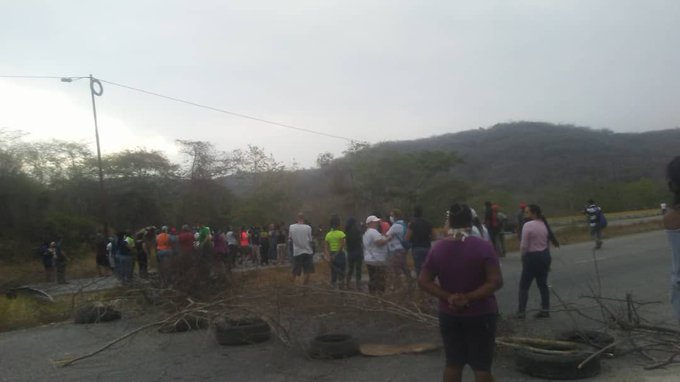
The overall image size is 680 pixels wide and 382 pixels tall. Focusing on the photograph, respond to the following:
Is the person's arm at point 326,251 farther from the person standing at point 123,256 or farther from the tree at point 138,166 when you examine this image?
the tree at point 138,166

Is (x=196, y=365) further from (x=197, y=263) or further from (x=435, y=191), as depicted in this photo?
(x=435, y=191)

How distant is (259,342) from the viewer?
8.51 m

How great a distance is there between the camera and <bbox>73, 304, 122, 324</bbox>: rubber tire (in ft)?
37.8

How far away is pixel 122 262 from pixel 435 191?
42397 millimetres

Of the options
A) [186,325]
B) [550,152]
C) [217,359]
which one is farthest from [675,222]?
[550,152]

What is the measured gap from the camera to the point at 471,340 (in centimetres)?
464

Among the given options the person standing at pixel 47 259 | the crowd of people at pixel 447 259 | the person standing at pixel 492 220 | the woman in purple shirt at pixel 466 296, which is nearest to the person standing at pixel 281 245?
the crowd of people at pixel 447 259

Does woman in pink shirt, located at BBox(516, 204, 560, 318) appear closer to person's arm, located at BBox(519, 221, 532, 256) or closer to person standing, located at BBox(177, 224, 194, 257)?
person's arm, located at BBox(519, 221, 532, 256)

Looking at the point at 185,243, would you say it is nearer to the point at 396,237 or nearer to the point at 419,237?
the point at 396,237

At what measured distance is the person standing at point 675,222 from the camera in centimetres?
509

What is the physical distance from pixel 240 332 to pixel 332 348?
5.49 feet

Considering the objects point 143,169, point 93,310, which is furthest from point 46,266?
point 143,169

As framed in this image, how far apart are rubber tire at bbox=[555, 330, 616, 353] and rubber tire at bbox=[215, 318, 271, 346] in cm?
389

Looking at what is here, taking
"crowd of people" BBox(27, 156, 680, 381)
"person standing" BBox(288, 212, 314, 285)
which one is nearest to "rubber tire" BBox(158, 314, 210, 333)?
"crowd of people" BBox(27, 156, 680, 381)
